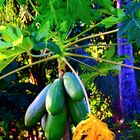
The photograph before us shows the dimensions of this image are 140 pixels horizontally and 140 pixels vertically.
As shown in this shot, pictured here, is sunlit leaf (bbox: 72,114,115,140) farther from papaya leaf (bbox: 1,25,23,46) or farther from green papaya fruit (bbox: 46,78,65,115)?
papaya leaf (bbox: 1,25,23,46)

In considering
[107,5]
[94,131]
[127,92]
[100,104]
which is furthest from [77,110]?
[100,104]

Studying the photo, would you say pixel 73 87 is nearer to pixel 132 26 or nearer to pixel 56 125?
pixel 56 125

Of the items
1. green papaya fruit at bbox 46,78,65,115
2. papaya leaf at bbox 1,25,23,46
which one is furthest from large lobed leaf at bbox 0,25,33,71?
green papaya fruit at bbox 46,78,65,115

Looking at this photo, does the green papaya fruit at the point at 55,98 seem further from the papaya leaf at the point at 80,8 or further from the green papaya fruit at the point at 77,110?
the papaya leaf at the point at 80,8

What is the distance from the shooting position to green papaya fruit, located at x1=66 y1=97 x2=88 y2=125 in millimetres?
1486

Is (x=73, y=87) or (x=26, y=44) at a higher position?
(x=26, y=44)

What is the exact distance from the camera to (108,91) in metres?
7.13

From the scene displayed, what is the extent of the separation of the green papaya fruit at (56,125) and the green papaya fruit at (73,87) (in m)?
0.08

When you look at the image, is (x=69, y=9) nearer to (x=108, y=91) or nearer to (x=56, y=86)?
(x=56, y=86)

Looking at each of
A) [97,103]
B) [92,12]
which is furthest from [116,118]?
[92,12]

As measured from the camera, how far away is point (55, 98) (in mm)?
1489

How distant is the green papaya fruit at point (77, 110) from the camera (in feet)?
4.88

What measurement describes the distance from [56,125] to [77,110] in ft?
0.29

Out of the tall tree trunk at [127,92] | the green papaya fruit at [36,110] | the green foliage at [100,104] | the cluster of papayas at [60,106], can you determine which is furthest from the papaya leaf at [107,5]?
the green foliage at [100,104]
